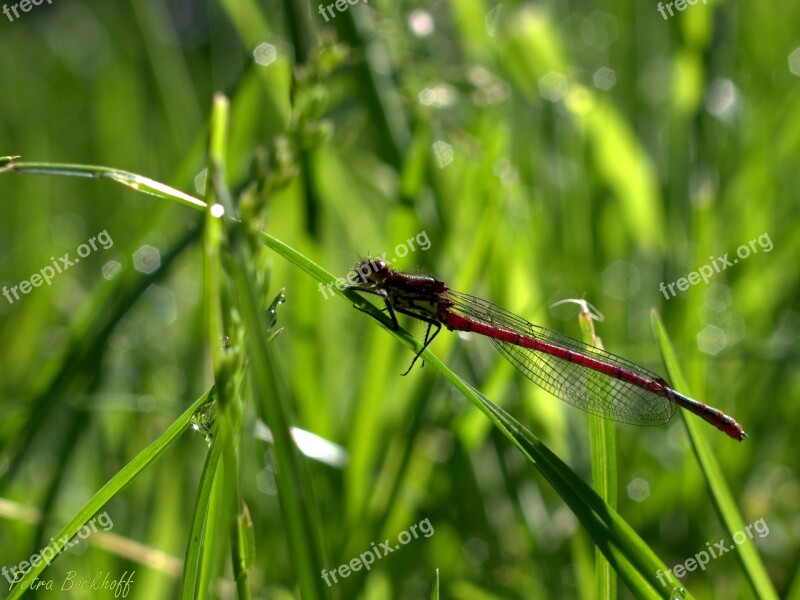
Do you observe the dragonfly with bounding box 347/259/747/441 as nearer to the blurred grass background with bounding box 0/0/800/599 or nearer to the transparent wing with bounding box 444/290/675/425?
the transparent wing with bounding box 444/290/675/425

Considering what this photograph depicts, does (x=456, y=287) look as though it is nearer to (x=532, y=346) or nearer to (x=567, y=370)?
(x=532, y=346)

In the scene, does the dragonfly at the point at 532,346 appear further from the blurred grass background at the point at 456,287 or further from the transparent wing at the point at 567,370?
the blurred grass background at the point at 456,287

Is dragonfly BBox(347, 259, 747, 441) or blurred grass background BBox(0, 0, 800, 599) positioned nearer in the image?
blurred grass background BBox(0, 0, 800, 599)

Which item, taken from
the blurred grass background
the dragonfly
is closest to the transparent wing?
the dragonfly

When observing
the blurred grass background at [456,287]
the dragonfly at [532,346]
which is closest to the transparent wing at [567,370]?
the dragonfly at [532,346]

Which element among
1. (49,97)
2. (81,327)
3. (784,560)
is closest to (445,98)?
(81,327)
